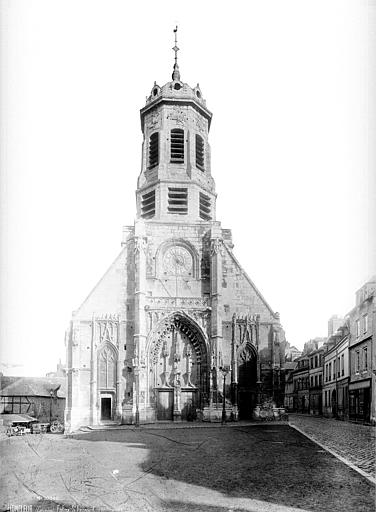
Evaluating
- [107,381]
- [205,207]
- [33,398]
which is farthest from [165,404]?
[33,398]

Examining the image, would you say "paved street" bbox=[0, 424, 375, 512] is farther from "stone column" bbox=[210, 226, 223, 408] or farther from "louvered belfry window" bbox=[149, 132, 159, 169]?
"louvered belfry window" bbox=[149, 132, 159, 169]

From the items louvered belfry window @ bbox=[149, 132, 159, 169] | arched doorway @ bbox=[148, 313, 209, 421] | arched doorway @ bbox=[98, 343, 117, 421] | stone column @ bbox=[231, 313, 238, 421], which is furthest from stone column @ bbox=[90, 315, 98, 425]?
louvered belfry window @ bbox=[149, 132, 159, 169]

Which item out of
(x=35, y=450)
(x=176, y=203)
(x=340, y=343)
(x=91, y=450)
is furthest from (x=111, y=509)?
(x=340, y=343)

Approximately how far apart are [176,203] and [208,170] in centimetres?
389

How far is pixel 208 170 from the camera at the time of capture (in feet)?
132

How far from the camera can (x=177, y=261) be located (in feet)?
119

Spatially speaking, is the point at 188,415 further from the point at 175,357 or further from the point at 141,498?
the point at 141,498

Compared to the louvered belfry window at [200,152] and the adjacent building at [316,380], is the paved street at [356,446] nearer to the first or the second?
the louvered belfry window at [200,152]

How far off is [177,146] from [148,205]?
4.58m

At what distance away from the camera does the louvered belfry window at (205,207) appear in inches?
1528

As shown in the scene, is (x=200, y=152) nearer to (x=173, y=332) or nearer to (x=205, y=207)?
(x=205, y=207)

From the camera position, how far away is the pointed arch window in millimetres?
33906

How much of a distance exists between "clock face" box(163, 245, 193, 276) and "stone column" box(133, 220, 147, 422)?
1.74 metres

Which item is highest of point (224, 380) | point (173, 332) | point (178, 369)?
point (173, 332)
